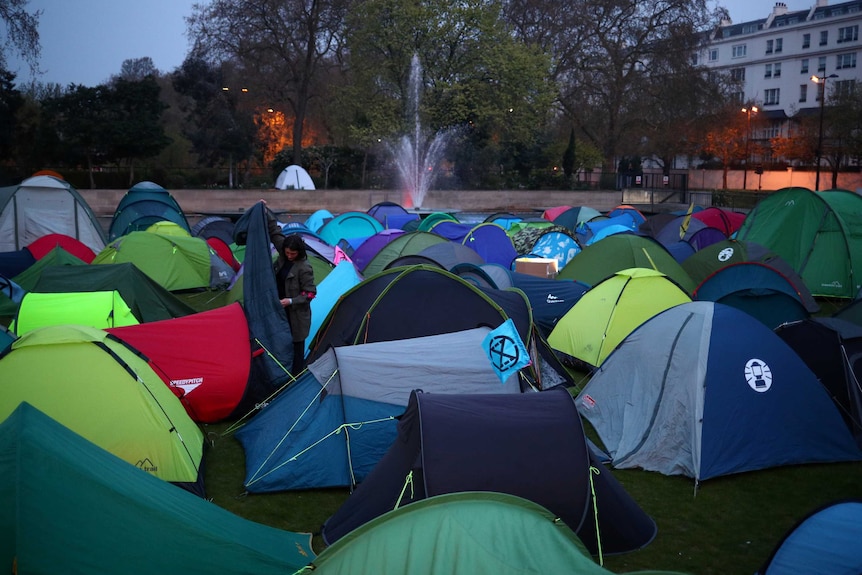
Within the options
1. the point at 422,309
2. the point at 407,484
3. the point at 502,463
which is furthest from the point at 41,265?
the point at 502,463

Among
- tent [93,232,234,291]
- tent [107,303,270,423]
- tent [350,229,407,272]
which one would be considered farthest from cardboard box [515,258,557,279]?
tent [107,303,270,423]

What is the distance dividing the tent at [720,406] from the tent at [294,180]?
31.6 metres

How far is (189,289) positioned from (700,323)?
1117cm

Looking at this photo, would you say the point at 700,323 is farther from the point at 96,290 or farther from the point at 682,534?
the point at 96,290

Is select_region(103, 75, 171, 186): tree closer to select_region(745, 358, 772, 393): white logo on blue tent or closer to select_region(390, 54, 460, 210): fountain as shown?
select_region(390, 54, 460, 210): fountain

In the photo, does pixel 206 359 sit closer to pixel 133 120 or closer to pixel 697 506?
pixel 697 506

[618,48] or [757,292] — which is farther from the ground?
[618,48]

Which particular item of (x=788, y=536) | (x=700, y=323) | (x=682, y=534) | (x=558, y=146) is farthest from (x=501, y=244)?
(x=558, y=146)

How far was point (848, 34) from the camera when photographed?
62844 millimetres

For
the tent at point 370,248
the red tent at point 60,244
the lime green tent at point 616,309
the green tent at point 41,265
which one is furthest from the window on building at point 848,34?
the green tent at point 41,265

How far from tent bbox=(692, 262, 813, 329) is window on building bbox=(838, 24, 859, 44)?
2342 inches

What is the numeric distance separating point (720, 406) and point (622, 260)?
6.35 metres

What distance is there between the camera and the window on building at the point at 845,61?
6191 cm

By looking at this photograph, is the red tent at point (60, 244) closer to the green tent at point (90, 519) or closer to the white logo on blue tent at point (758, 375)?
Answer: the green tent at point (90, 519)
